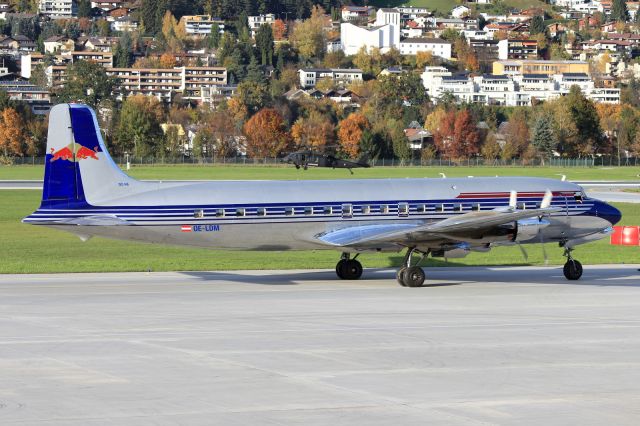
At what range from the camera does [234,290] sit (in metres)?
38.3

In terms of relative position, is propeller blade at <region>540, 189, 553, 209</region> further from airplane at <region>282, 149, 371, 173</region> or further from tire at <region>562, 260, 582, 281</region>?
airplane at <region>282, 149, 371, 173</region>

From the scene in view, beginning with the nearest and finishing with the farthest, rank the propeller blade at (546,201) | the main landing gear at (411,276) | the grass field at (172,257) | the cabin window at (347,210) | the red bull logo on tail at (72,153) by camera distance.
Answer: the red bull logo on tail at (72,153)
the main landing gear at (411,276)
the propeller blade at (546,201)
the cabin window at (347,210)
the grass field at (172,257)

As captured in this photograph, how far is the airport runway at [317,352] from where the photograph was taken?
20828mm

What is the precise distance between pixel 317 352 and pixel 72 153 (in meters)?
15.1

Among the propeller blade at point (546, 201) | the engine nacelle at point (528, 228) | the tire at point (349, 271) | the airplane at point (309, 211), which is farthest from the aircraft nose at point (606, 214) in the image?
the tire at point (349, 271)

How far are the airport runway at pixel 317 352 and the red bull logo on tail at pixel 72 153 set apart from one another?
4.27 metres

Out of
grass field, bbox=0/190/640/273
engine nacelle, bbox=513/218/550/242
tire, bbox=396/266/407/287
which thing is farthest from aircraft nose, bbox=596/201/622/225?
tire, bbox=396/266/407/287

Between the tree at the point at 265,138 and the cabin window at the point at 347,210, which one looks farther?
the tree at the point at 265,138

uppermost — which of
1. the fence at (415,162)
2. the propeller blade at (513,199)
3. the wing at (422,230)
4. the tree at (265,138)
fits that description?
the propeller blade at (513,199)

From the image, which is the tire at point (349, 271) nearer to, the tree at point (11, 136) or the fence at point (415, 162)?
the fence at point (415, 162)

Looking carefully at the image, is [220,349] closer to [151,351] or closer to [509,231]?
[151,351]

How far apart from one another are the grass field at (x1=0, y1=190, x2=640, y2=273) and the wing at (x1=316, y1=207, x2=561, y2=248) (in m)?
6.56

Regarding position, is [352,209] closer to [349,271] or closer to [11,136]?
[349,271]

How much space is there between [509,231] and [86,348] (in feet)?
53.2
